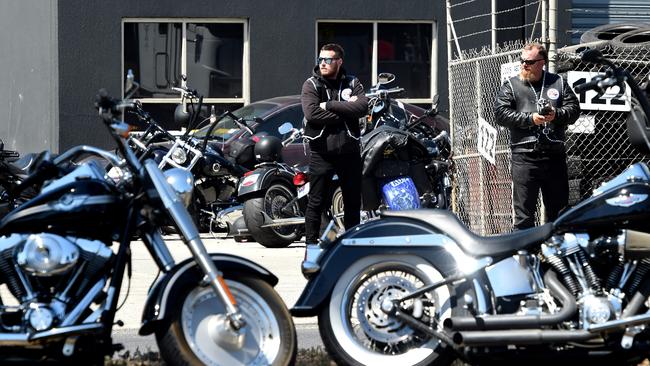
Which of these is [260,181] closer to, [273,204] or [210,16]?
[273,204]

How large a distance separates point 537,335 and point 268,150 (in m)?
8.10

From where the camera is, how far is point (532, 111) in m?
9.46

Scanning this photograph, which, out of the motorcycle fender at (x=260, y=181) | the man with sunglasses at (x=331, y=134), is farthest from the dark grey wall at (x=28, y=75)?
the man with sunglasses at (x=331, y=134)

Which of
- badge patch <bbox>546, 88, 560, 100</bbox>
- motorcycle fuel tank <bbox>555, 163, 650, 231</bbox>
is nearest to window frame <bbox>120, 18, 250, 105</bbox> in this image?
badge patch <bbox>546, 88, 560, 100</bbox>

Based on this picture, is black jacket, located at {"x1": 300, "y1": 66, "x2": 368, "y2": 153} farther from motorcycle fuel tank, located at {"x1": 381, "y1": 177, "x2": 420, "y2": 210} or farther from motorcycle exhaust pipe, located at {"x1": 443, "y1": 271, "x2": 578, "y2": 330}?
motorcycle exhaust pipe, located at {"x1": 443, "y1": 271, "x2": 578, "y2": 330}

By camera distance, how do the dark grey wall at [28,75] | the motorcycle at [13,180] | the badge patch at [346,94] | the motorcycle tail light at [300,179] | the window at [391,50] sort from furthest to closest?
the window at [391,50] < the dark grey wall at [28,75] < the motorcycle tail light at [300,179] < the badge patch at [346,94] < the motorcycle at [13,180]

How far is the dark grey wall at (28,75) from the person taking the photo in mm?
20641

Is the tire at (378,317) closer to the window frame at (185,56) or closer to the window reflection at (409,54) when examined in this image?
the window frame at (185,56)

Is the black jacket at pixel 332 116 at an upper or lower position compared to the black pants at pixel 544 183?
upper

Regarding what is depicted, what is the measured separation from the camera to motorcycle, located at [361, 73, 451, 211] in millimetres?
11984

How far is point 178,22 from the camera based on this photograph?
2056 cm

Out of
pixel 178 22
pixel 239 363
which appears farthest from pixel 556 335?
pixel 178 22

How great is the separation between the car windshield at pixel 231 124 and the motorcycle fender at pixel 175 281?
31.8ft

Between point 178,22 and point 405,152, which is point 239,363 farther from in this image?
point 178,22
